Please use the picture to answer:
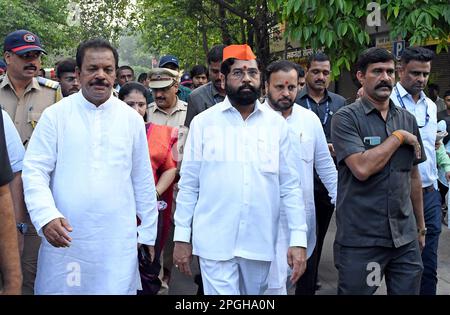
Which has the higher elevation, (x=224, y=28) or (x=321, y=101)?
(x=224, y=28)

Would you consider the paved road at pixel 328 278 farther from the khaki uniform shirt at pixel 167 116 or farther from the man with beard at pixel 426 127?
the khaki uniform shirt at pixel 167 116

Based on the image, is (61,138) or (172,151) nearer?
(61,138)

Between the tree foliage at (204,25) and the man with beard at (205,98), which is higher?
the tree foliage at (204,25)

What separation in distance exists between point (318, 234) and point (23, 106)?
2738 mm

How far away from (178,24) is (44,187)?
731 inches

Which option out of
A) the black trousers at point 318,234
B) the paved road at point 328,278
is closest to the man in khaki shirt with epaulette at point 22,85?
the paved road at point 328,278

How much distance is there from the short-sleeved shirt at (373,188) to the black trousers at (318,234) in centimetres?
123

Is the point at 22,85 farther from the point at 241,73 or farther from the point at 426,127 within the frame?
the point at 426,127

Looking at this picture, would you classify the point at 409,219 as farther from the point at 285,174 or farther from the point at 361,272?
the point at 285,174

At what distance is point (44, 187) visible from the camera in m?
3.58

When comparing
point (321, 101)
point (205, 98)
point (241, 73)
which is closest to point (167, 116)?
point (205, 98)

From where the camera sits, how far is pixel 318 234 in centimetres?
570

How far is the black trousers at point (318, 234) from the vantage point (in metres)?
5.25
